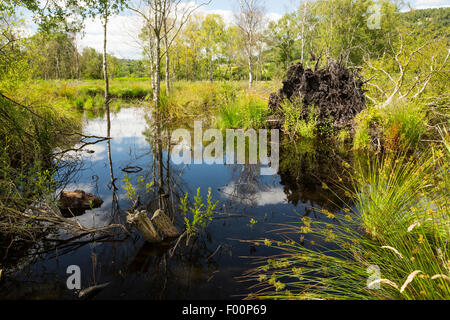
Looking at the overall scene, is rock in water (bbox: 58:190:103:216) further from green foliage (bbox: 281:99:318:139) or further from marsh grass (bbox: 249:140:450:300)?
green foliage (bbox: 281:99:318:139)

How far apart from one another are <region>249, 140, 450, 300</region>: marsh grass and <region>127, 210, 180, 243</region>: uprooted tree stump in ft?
4.06

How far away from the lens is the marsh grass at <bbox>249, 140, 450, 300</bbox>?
1759mm

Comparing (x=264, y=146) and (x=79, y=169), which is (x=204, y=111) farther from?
(x=79, y=169)

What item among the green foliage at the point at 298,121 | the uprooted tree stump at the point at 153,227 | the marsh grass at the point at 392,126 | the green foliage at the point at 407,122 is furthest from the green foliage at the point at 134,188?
the green foliage at the point at 407,122

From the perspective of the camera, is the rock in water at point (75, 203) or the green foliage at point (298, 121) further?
the green foliage at point (298, 121)

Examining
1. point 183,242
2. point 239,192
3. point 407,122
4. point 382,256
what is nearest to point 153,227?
point 183,242

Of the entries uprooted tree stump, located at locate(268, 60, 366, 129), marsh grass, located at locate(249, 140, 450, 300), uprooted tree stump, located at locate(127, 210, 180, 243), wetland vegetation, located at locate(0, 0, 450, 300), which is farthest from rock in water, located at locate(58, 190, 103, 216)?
uprooted tree stump, located at locate(268, 60, 366, 129)

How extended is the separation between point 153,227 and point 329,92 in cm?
802

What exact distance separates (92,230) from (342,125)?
8010mm

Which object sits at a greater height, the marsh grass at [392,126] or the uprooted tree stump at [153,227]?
the marsh grass at [392,126]

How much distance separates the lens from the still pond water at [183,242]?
2.57 meters

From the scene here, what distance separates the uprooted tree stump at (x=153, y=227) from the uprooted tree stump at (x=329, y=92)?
697cm

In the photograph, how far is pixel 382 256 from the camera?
2492 millimetres

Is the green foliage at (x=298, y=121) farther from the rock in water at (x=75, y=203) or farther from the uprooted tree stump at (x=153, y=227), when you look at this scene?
the rock in water at (x=75, y=203)
